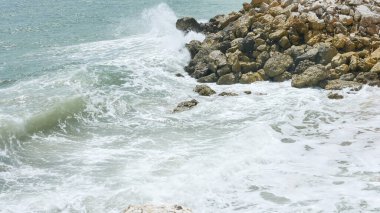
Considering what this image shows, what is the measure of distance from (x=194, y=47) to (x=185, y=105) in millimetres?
7612

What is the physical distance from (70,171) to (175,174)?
128 inches

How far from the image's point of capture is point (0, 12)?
143 ft

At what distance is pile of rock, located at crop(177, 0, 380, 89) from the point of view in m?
19.8

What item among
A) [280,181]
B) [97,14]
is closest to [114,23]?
[97,14]

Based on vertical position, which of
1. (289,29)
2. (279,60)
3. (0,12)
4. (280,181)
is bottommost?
(280,181)

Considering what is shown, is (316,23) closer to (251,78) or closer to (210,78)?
(251,78)

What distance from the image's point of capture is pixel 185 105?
61.5 ft

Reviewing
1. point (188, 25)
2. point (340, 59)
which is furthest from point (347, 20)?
point (188, 25)

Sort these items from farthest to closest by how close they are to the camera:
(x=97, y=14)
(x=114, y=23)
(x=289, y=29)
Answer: (x=97, y=14) → (x=114, y=23) → (x=289, y=29)

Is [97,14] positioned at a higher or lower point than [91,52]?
higher

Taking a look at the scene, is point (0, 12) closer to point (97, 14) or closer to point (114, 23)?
point (97, 14)

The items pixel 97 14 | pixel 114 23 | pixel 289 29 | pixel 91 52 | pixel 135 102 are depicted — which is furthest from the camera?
pixel 97 14

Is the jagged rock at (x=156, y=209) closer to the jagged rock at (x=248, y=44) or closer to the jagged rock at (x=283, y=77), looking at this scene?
the jagged rock at (x=283, y=77)

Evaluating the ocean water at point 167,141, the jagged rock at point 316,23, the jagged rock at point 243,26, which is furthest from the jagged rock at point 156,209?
the jagged rock at point 243,26
